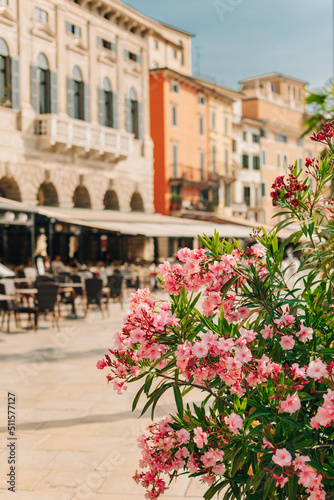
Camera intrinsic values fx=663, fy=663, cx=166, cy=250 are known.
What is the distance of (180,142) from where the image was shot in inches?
1426

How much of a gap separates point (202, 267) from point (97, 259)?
83.9ft

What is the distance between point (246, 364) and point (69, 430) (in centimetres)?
314

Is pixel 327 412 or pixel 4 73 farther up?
pixel 4 73

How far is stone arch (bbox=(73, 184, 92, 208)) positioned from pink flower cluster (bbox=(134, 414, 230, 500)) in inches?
927

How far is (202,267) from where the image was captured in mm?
2572

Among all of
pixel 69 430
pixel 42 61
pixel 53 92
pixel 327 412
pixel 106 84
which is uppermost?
pixel 106 84

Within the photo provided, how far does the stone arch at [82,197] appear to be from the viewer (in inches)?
1017

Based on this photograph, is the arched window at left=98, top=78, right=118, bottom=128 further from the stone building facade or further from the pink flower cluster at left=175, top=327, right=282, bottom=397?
the pink flower cluster at left=175, top=327, right=282, bottom=397

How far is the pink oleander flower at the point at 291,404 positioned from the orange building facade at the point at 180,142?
108 feet

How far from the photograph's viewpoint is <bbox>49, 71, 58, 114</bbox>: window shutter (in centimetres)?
2306

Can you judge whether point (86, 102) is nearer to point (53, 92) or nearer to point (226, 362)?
point (53, 92)

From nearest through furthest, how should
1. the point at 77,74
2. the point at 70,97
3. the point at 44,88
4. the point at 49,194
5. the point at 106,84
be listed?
the point at 44,88 < the point at 49,194 < the point at 70,97 < the point at 77,74 < the point at 106,84

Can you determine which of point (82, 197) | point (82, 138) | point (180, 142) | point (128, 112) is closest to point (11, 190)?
point (82, 138)

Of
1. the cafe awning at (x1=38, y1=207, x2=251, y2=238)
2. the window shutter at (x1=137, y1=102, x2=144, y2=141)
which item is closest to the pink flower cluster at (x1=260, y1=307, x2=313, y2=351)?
the cafe awning at (x1=38, y1=207, x2=251, y2=238)
